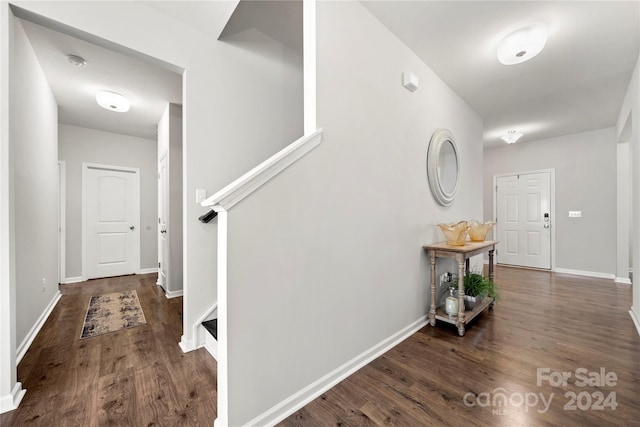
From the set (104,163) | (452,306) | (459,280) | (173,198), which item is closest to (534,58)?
(459,280)

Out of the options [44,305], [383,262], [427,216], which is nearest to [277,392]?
[383,262]

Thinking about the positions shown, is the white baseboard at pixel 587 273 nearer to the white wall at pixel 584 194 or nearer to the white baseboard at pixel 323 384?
the white wall at pixel 584 194

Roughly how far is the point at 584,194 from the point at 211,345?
6383 mm

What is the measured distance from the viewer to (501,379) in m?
1.70

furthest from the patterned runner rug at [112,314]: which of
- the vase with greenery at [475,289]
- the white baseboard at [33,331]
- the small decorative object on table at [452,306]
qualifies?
the vase with greenery at [475,289]

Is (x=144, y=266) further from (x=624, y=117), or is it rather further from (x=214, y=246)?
(x=624, y=117)

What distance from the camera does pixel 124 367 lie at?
185 centimetres

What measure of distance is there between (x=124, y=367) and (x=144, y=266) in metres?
3.68

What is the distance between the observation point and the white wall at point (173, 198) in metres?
3.52

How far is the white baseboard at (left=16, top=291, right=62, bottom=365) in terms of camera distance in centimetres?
198

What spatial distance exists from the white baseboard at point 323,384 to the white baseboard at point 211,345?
81 centimetres

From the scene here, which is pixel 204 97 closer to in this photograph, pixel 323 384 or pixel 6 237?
pixel 6 237

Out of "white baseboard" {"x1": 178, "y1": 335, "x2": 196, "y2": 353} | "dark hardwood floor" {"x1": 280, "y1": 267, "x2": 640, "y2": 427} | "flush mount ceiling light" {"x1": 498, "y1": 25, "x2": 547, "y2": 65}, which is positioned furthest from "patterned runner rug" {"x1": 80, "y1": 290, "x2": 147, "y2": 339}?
"flush mount ceiling light" {"x1": 498, "y1": 25, "x2": 547, "y2": 65}

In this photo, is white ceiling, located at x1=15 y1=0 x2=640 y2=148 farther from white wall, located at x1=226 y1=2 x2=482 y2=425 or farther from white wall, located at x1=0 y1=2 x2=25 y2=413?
white wall, located at x1=0 y1=2 x2=25 y2=413
